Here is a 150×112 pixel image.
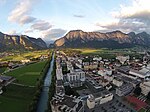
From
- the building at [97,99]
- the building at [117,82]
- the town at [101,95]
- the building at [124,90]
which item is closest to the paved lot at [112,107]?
the town at [101,95]

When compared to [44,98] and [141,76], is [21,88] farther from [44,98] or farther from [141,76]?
[141,76]

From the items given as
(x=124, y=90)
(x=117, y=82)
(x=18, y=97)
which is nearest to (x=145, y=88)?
(x=124, y=90)

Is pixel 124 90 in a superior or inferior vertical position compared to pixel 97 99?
superior

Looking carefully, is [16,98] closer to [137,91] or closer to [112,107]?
[112,107]

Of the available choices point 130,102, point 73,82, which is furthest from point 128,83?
point 73,82

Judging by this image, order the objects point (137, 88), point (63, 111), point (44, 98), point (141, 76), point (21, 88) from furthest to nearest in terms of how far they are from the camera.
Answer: point (141, 76) < point (21, 88) < point (137, 88) < point (44, 98) < point (63, 111)

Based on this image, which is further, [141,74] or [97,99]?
[141,74]
